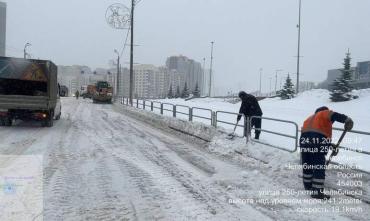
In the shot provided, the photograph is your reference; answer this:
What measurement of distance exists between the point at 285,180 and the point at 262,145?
345cm

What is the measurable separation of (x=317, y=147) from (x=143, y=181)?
11.0ft

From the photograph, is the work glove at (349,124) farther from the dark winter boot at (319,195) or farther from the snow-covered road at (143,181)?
the snow-covered road at (143,181)

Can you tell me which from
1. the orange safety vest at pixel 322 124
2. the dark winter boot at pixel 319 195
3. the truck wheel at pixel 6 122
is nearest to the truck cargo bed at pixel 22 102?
the truck wheel at pixel 6 122

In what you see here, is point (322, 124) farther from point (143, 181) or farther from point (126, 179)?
point (126, 179)

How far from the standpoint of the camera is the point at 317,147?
7.98m

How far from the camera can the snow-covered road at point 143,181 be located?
661 cm

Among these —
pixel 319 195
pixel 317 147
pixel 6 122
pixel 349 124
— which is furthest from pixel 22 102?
pixel 349 124

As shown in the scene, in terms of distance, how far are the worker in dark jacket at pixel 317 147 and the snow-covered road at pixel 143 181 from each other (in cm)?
80

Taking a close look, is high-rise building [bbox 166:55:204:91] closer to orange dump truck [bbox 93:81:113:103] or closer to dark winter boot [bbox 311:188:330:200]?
orange dump truck [bbox 93:81:113:103]

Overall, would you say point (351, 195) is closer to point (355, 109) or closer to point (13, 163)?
point (13, 163)

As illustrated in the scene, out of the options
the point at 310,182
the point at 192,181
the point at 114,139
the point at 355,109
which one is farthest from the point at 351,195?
the point at 355,109

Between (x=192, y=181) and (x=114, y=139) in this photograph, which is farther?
(x=114, y=139)

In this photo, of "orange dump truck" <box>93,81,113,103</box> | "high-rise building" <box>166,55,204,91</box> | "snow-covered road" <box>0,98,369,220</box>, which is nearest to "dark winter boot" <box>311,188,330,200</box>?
"snow-covered road" <box>0,98,369,220</box>

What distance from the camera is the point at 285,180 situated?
9.09 m
